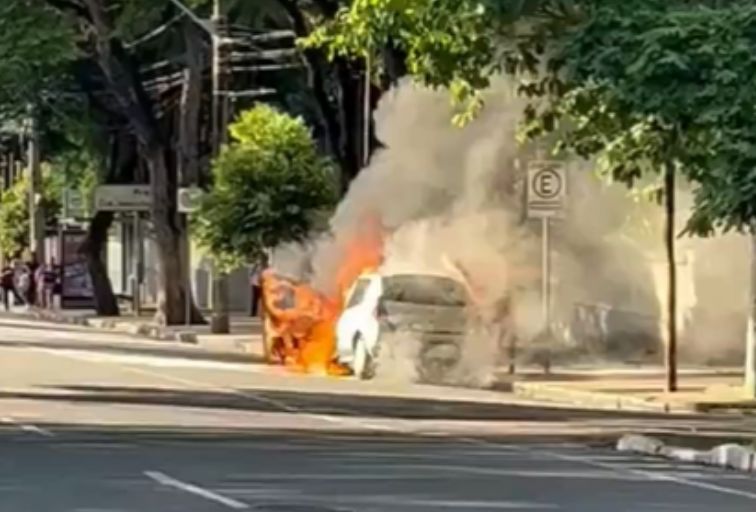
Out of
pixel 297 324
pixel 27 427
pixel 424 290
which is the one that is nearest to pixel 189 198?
pixel 297 324

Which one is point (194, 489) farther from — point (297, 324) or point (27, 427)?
point (297, 324)

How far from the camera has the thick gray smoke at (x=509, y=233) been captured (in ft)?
117

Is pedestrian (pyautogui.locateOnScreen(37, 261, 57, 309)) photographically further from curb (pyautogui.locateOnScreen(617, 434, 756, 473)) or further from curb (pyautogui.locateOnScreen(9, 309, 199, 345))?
curb (pyautogui.locateOnScreen(617, 434, 756, 473))

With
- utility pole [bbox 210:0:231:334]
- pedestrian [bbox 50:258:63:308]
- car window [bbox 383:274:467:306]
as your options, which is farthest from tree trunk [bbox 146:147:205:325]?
car window [bbox 383:274:467:306]

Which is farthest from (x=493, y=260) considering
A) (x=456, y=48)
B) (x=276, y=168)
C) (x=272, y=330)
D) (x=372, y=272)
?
(x=456, y=48)

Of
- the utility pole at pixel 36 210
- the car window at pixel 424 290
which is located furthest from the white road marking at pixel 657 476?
the utility pole at pixel 36 210

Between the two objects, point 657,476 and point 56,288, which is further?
point 56,288

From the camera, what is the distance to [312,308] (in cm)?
3706

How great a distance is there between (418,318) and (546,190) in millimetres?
2700

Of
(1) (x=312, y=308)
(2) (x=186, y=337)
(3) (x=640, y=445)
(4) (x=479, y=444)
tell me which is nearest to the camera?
(3) (x=640, y=445)

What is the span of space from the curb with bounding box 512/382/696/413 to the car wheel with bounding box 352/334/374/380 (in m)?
2.53

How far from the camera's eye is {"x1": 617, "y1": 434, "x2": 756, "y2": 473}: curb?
19.8 metres

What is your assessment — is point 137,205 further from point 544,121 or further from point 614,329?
point 544,121

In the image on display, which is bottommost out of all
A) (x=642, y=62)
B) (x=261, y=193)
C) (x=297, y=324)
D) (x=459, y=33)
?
(x=297, y=324)
